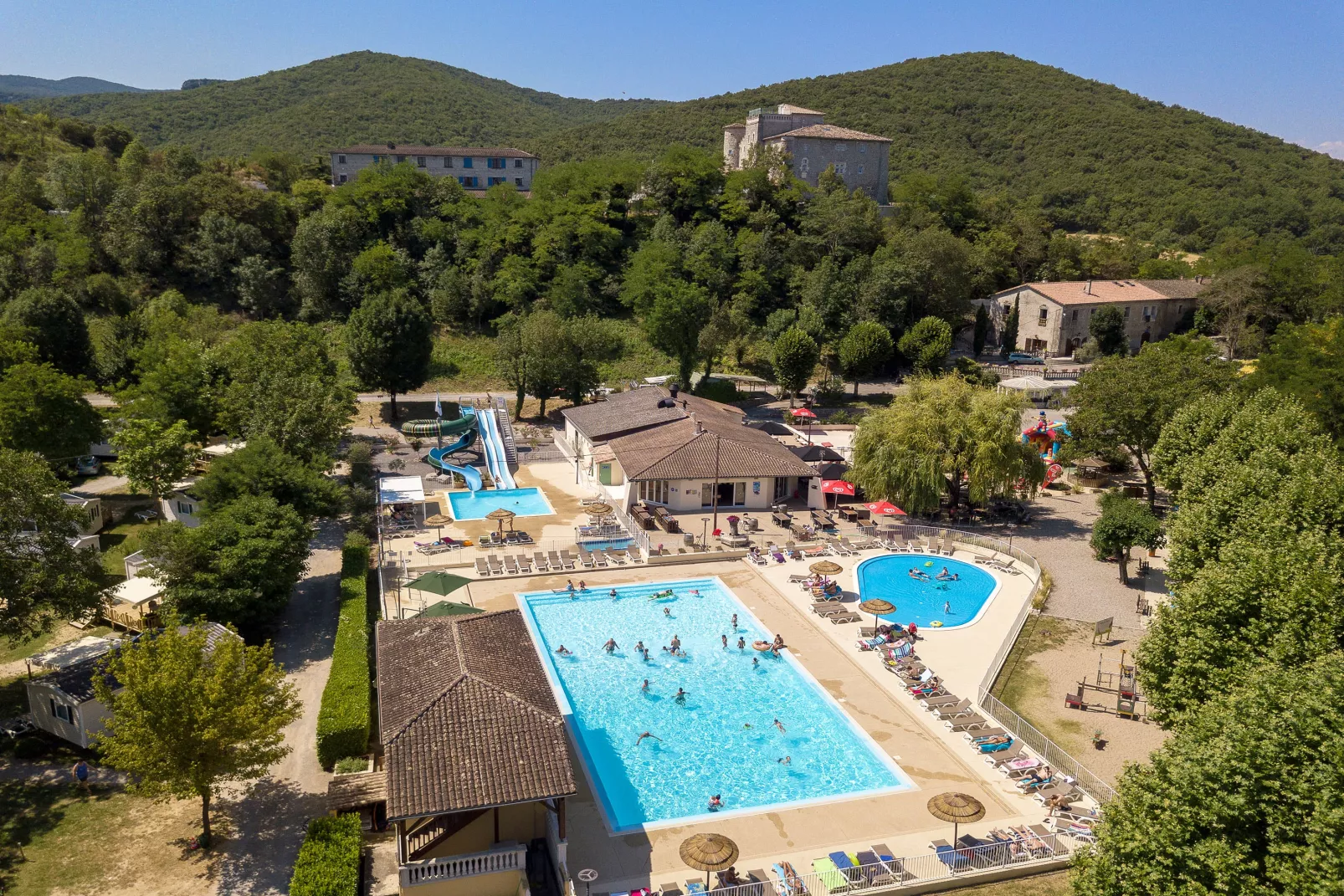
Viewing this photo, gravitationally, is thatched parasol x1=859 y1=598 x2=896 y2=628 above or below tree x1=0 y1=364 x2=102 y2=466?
below

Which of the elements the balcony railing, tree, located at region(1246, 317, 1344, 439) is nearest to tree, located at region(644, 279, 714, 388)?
tree, located at region(1246, 317, 1344, 439)

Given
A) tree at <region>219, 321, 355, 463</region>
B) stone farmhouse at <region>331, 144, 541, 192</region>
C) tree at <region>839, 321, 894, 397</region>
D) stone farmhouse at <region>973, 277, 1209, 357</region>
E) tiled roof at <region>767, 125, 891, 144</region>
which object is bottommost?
tree at <region>219, 321, 355, 463</region>

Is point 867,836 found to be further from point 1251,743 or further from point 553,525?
point 553,525

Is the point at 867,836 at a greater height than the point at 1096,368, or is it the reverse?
the point at 1096,368

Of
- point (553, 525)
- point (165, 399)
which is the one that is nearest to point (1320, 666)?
point (553, 525)

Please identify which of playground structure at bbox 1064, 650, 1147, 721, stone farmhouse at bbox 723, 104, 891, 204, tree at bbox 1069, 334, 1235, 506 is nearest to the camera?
playground structure at bbox 1064, 650, 1147, 721

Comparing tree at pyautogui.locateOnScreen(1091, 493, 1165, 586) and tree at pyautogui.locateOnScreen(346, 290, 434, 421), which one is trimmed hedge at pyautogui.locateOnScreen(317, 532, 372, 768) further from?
tree at pyautogui.locateOnScreen(346, 290, 434, 421)

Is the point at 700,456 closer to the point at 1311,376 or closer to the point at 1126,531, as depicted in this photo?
the point at 1126,531

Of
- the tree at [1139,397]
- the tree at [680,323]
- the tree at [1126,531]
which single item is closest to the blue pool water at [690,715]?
the tree at [1126,531]
